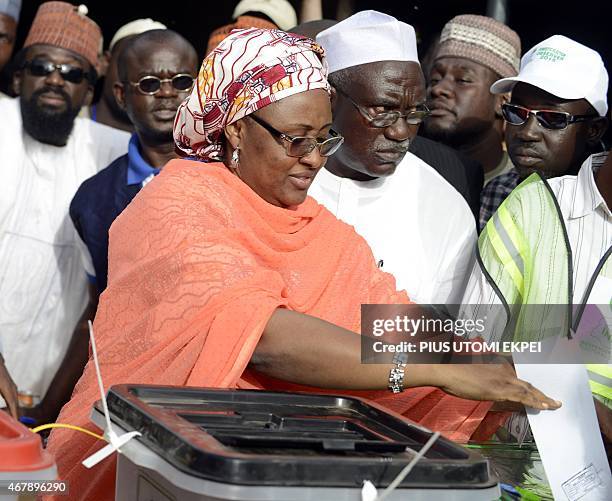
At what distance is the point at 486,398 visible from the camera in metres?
2.32

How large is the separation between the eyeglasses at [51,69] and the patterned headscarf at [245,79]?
2424 mm

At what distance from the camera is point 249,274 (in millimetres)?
2475

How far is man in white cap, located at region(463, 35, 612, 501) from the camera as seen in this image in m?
2.36

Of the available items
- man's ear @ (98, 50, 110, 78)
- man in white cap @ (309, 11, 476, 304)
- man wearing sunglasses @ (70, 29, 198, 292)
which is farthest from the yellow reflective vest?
man's ear @ (98, 50, 110, 78)

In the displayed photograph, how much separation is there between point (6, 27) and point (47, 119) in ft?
2.35

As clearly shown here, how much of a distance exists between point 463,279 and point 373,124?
0.61 meters

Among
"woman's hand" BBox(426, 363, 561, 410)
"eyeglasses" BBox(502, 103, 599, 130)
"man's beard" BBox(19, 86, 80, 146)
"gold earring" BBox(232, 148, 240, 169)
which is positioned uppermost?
"man's beard" BBox(19, 86, 80, 146)

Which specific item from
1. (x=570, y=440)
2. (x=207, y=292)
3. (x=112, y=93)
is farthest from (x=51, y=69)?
(x=570, y=440)

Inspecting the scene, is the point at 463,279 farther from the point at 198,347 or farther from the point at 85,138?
the point at 85,138

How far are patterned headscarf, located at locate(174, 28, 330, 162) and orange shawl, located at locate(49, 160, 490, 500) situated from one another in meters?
0.14

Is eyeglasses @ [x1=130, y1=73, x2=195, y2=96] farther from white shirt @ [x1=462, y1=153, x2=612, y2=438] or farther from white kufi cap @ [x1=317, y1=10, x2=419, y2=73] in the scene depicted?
white shirt @ [x1=462, y1=153, x2=612, y2=438]

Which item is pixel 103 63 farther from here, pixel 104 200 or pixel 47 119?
pixel 104 200

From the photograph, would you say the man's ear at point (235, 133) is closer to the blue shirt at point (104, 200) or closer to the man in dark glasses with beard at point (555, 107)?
the man in dark glasses with beard at point (555, 107)

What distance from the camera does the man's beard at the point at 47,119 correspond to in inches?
201
